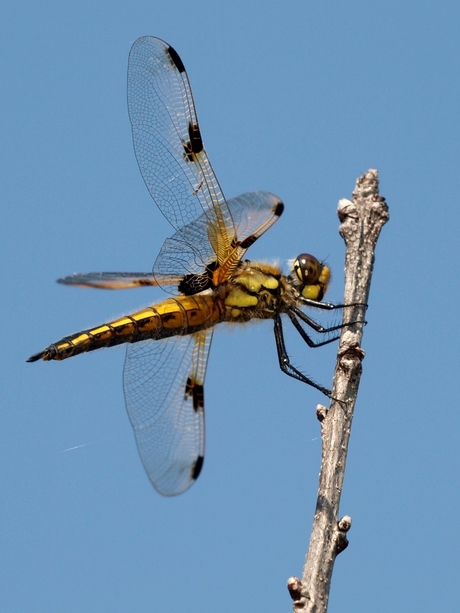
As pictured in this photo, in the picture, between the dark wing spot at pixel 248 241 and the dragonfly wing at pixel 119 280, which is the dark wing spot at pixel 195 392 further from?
the dark wing spot at pixel 248 241

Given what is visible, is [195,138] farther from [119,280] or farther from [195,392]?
[195,392]

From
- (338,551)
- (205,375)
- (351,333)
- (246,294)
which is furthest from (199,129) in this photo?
(338,551)

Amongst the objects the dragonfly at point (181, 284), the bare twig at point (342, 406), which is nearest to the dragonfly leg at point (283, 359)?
the dragonfly at point (181, 284)

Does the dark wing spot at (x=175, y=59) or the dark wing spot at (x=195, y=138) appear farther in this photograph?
the dark wing spot at (x=195, y=138)

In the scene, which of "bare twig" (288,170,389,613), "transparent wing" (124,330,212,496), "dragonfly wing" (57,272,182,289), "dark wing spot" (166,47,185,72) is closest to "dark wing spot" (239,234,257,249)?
"dragonfly wing" (57,272,182,289)

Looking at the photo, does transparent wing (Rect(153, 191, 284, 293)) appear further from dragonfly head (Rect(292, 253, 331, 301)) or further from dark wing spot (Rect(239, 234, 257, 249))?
dragonfly head (Rect(292, 253, 331, 301))

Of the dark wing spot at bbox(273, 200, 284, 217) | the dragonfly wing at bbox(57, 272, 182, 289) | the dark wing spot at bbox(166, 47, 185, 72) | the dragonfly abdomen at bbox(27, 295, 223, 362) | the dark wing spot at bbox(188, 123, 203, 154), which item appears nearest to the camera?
the dragonfly abdomen at bbox(27, 295, 223, 362)
